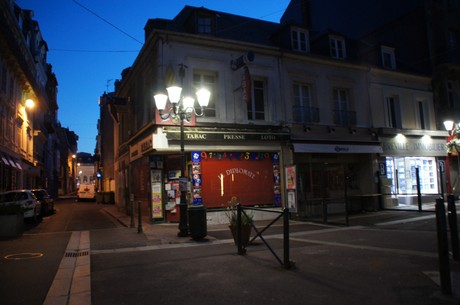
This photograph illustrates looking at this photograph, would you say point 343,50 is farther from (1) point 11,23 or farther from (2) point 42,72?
(2) point 42,72

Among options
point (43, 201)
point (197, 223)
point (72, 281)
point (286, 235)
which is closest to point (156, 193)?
point (197, 223)

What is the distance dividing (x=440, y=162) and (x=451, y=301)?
1846 centimetres

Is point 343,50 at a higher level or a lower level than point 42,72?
lower

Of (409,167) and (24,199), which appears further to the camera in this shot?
(409,167)

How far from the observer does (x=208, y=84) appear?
15125 millimetres

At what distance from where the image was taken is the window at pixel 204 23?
51.2 ft

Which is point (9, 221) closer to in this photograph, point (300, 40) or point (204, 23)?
point (204, 23)

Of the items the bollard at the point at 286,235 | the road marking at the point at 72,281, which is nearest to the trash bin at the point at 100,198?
Result: the road marking at the point at 72,281

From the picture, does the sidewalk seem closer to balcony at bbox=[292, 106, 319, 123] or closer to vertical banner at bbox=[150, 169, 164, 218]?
vertical banner at bbox=[150, 169, 164, 218]

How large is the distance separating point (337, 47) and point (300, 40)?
7.45ft

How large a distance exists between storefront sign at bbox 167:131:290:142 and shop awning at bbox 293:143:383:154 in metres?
0.76

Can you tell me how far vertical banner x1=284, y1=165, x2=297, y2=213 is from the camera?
570 inches

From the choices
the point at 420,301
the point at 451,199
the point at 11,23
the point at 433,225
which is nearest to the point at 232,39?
the point at 433,225

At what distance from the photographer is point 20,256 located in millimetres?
8211
